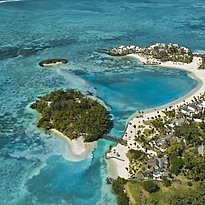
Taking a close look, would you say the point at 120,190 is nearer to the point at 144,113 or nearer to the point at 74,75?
the point at 144,113

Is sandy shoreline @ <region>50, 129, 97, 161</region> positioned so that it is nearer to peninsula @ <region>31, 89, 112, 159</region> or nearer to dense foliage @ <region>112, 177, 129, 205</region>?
peninsula @ <region>31, 89, 112, 159</region>

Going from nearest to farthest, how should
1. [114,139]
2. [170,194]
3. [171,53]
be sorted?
[170,194]
[114,139]
[171,53]

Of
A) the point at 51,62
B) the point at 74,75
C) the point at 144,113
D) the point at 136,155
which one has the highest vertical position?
the point at 136,155

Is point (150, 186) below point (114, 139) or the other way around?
the other way around

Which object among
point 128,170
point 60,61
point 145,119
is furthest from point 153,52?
point 128,170

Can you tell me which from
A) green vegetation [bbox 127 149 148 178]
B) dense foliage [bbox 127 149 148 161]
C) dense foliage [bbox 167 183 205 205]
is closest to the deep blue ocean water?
green vegetation [bbox 127 149 148 178]

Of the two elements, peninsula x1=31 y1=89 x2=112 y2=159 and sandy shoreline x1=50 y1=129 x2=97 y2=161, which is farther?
peninsula x1=31 y1=89 x2=112 y2=159

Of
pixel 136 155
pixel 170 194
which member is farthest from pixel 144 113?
pixel 170 194
